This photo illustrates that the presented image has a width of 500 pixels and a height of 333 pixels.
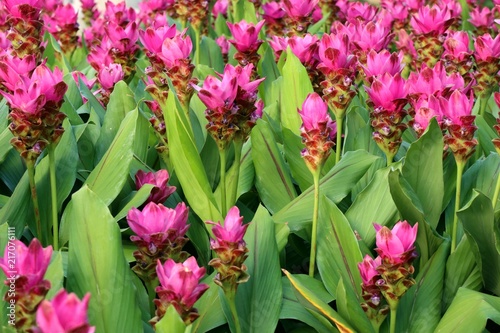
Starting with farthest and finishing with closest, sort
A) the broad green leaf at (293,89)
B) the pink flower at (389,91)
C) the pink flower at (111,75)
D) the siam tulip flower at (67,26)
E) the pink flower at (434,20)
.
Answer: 1. the siam tulip flower at (67,26)
2. the pink flower at (434,20)
3. the pink flower at (111,75)
4. the broad green leaf at (293,89)
5. the pink flower at (389,91)

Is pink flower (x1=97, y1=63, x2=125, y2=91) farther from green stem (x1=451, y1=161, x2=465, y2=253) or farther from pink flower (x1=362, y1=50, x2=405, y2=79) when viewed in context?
green stem (x1=451, y1=161, x2=465, y2=253)

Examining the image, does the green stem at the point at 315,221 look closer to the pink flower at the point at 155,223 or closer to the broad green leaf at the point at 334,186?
the broad green leaf at the point at 334,186

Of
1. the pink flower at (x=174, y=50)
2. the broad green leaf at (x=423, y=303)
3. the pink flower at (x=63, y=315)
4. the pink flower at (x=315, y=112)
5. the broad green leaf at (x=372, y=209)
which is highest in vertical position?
the pink flower at (x=63, y=315)

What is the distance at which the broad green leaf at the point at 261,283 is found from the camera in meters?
1.87

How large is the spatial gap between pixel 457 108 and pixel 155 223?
0.83m

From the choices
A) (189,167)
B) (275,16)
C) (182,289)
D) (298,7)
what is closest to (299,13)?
(298,7)

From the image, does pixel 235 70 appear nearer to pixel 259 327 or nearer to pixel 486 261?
pixel 259 327

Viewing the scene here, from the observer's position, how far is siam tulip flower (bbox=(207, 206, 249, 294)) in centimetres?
165

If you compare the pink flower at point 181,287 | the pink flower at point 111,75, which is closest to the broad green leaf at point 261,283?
the pink flower at point 181,287

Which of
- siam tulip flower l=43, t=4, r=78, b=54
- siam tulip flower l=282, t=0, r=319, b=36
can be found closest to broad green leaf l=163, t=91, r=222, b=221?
siam tulip flower l=282, t=0, r=319, b=36

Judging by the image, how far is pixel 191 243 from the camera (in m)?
2.24

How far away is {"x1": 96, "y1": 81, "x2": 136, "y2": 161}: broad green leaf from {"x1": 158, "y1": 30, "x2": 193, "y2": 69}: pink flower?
10.3 inches

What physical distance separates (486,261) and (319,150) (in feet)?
1.63

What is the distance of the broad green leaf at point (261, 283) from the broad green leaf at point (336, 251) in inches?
5.5
